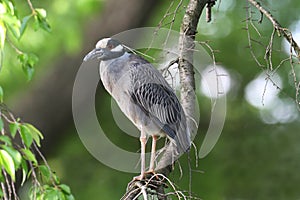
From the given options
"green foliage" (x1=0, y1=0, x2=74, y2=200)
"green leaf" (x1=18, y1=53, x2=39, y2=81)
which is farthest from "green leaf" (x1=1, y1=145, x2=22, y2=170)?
"green leaf" (x1=18, y1=53, x2=39, y2=81)

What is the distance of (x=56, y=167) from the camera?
4.78 m

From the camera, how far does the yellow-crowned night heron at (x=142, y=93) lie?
204cm

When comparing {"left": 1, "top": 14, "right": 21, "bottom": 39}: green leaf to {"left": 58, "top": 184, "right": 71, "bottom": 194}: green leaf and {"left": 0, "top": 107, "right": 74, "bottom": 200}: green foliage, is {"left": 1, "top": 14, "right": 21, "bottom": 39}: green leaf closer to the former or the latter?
{"left": 0, "top": 107, "right": 74, "bottom": 200}: green foliage

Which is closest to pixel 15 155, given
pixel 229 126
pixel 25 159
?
pixel 25 159

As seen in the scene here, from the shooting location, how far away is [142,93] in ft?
6.89

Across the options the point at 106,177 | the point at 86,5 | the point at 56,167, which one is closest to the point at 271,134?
the point at 106,177

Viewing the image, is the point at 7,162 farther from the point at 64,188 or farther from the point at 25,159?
the point at 64,188

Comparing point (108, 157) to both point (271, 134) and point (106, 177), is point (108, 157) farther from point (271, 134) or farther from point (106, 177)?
point (271, 134)

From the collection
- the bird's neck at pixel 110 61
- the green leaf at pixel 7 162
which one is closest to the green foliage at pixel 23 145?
the green leaf at pixel 7 162

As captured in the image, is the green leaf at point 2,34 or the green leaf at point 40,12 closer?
the green leaf at point 2,34

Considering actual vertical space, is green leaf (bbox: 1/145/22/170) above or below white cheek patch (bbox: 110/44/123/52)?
below

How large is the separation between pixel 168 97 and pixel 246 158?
123 inches

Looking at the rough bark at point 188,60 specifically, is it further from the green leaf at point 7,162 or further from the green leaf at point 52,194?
the green leaf at point 7,162

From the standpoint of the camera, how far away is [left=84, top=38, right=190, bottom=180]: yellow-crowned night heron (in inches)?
80.5
